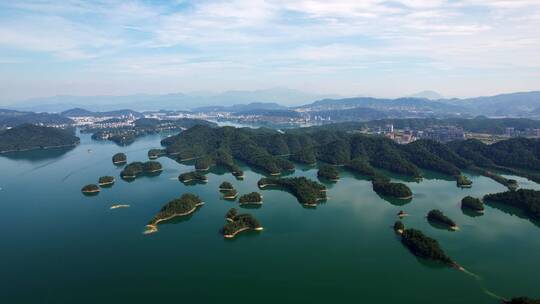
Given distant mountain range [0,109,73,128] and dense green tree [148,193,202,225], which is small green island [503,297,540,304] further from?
distant mountain range [0,109,73,128]

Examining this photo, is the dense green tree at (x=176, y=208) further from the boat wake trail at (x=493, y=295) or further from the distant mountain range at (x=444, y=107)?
the distant mountain range at (x=444, y=107)

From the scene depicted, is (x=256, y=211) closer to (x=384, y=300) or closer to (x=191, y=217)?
(x=191, y=217)

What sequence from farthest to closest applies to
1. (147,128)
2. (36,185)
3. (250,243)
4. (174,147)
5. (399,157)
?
1. (147,128)
2. (174,147)
3. (399,157)
4. (36,185)
5. (250,243)

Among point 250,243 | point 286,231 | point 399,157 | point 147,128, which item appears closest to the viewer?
point 250,243

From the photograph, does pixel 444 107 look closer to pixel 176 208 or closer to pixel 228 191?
pixel 228 191

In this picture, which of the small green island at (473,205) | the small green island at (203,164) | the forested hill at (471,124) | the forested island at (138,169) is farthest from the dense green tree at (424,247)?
the forested hill at (471,124)

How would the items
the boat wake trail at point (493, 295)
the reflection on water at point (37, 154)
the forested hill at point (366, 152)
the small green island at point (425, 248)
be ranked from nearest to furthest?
1. the boat wake trail at point (493, 295)
2. the small green island at point (425, 248)
3. the forested hill at point (366, 152)
4. the reflection on water at point (37, 154)

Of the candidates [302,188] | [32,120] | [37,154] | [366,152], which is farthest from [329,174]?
[32,120]

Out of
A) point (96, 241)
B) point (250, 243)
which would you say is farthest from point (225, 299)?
point (96, 241)
